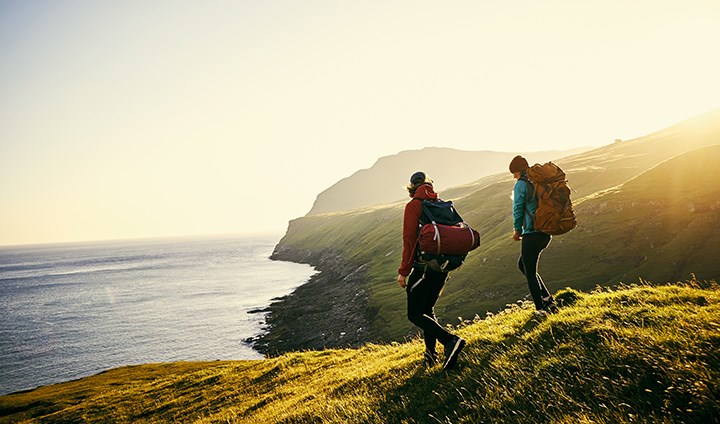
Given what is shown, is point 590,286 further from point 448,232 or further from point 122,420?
point 122,420

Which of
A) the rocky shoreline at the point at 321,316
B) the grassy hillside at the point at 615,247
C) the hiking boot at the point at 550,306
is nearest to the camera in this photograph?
the hiking boot at the point at 550,306

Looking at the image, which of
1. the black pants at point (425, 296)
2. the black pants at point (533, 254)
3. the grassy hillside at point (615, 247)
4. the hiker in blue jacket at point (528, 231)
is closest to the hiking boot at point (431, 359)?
the black pants at point (425, 296)

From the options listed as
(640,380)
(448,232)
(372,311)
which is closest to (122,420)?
(448,232)

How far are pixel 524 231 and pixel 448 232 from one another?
3197 millimetres

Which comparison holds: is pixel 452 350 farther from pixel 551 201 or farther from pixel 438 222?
pixel 551 201

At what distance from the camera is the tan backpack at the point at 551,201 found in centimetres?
919

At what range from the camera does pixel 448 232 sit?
7.68 m

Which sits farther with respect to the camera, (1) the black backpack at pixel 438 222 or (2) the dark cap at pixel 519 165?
(2) the dark cap at pixel 519 165

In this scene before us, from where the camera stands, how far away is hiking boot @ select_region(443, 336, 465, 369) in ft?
26.5

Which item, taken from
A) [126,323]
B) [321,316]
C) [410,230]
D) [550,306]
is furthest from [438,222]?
[126,323]

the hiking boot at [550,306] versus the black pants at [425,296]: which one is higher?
the black pants at [425,296]

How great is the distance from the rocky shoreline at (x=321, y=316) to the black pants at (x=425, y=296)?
140ft

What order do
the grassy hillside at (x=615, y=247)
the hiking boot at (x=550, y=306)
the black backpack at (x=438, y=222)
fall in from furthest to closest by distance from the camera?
the grassy hillside at (x=615, y=247) < the hiking boot at (x=550, y=306) < the black backpack at (x=438, y=222)

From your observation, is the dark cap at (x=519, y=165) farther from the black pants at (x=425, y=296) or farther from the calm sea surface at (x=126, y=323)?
the calm sea surface at (x=126, y=323)
